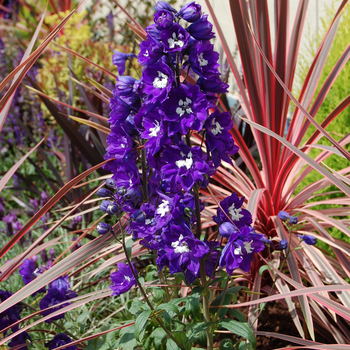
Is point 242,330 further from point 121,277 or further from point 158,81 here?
point 158,81

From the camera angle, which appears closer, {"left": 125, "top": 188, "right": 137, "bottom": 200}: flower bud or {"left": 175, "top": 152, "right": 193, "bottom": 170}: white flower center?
{"left": 175, "top": 152, "right": 193, "bottom": 170}: white flower center

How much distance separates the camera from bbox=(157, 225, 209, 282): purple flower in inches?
31.9

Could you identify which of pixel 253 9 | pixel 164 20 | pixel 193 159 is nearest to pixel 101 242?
pixel 193 159

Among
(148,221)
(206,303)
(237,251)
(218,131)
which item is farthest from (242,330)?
(218,131)

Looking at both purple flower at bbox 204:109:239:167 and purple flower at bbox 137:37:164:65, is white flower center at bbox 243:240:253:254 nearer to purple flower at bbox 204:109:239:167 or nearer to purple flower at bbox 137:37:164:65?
purple flower at bbox 204:109:239:167

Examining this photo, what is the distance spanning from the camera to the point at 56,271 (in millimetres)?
967

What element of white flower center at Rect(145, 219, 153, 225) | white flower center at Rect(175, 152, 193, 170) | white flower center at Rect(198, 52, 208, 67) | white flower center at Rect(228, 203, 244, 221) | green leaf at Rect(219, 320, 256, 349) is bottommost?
green leaf at Rect(219, 320, 256, 349)

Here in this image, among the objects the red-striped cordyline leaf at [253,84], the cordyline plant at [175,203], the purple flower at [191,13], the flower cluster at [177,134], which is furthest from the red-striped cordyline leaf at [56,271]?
the red-striped cordyline leaf at [253,84]

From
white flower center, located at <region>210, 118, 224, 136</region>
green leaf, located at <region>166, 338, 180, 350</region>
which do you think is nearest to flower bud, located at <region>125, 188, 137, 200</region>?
white flower center, located at <region>210, 118, 224, 136</region>

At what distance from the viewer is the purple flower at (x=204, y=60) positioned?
81 cm

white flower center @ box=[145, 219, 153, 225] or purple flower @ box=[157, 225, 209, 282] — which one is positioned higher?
white flower center @ box=[145, 219, 153, 225]

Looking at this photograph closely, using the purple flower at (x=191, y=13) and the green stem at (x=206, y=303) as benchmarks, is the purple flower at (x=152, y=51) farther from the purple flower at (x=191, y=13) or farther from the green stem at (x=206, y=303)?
the green stem at (x=206, y=303)

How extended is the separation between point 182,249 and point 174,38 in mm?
441

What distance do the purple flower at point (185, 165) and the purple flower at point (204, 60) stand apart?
0.56 feet
